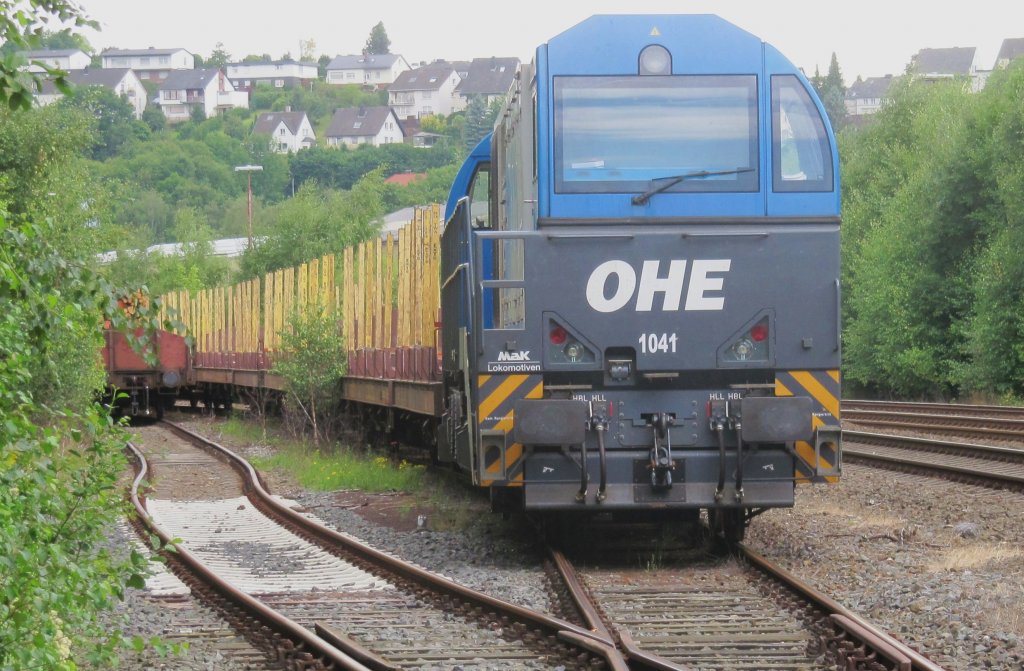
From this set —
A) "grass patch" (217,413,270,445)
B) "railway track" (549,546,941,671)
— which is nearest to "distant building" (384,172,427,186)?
"grass patch" (217,413,270,445)

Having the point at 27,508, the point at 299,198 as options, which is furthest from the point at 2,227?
the point at 299,198

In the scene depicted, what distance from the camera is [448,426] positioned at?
1130 centimetres

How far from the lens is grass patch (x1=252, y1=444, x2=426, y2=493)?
1620 cm

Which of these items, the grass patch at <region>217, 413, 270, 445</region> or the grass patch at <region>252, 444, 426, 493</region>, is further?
the grass patch at <region>217, 413, 270, 445</region>

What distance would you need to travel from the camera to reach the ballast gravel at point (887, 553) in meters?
7.07

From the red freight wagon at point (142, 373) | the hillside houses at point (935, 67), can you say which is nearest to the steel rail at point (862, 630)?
the red freight wagon at point (142, 373)

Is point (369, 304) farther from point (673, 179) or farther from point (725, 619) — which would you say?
point (725, 619)

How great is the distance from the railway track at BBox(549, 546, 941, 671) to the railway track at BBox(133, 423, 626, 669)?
403 mm

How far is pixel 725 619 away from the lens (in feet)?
24.5

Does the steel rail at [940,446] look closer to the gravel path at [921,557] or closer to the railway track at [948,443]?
the railway track at [948,443]

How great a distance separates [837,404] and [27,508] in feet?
Answer: 17.8

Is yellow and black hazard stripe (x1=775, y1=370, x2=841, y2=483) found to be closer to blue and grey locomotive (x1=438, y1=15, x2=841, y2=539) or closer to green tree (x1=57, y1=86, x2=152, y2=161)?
blue and grey locomotive (x1=438, y1=15, x2=841, y2=539)

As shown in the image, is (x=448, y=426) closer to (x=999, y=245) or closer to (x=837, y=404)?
(x=837, y=404)

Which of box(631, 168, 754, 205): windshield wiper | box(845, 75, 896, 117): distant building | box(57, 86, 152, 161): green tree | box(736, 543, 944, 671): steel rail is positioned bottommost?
box(736, 543, 944, 671): steel rail
